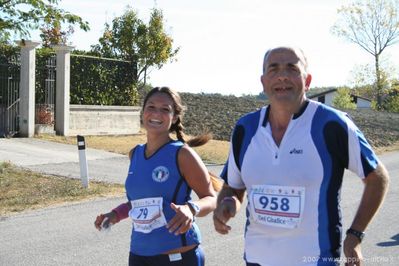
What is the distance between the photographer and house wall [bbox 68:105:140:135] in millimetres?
20750

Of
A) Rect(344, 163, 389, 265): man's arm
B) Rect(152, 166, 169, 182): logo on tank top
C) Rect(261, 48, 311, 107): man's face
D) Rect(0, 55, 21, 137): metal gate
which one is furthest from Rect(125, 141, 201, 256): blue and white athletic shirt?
Rect(0, 55, 21, 137): metal gate

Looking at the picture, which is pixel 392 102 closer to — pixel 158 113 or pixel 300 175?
pixel 158 113

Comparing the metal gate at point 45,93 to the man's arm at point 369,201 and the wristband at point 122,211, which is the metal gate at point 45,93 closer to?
the wristband at point 122,211

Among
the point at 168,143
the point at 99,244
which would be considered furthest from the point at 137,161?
the point at 99,244

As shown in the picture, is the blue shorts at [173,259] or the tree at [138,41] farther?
the tree at [138,41]

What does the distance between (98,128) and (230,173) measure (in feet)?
62.0

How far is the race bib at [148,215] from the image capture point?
3.44 meters

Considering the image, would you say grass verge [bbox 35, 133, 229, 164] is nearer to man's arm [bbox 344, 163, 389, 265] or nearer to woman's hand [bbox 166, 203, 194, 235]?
woman's hand [bbox 166, 203, 194, 235]

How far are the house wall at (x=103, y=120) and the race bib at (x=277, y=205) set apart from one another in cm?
1794

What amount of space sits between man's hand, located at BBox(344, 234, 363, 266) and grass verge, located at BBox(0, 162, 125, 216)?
714 centimetres

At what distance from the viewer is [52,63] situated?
2017cm

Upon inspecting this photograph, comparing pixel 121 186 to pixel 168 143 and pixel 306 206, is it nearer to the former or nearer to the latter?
pixel 168 143

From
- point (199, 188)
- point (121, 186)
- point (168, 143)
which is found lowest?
point (121, 186)

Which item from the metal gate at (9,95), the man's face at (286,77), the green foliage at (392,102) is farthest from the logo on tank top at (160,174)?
the green foliage at (392,102)
